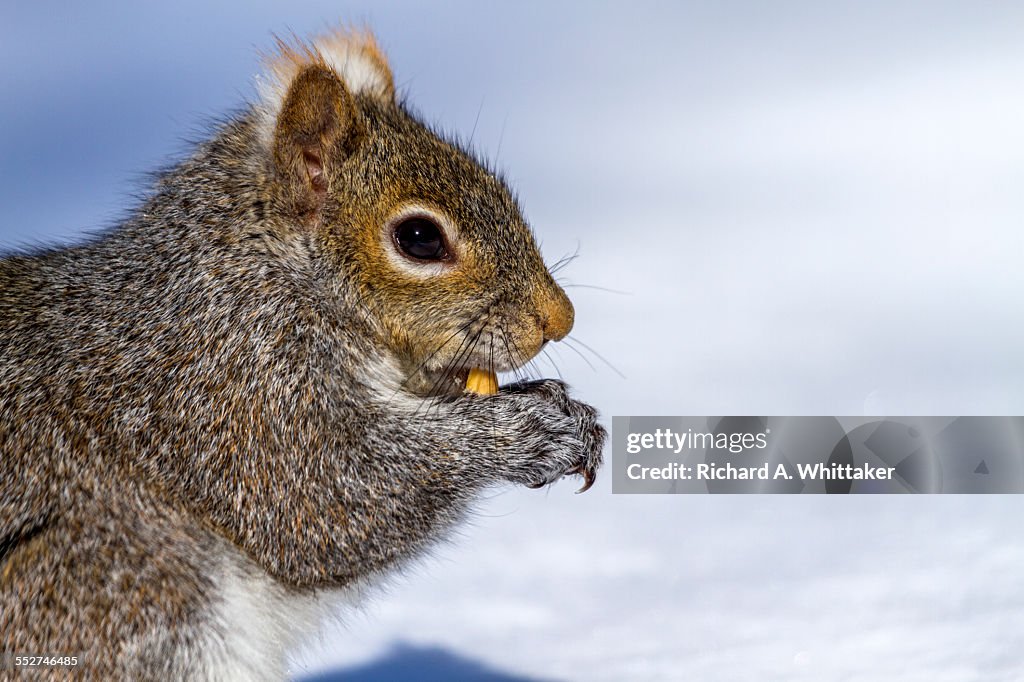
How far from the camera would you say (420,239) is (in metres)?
4.12

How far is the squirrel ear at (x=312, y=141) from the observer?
13.6 feet

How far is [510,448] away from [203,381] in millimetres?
1126

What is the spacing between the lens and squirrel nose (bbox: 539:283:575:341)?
13.9 feet

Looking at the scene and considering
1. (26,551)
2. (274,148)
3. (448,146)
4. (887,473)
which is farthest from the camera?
(887,473)

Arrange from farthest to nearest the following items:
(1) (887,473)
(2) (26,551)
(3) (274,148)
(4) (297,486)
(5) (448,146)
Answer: (1) (887,473) → (5) (448,146) → (3) (274,148) → (4) (297,486) → (2) (26,551)

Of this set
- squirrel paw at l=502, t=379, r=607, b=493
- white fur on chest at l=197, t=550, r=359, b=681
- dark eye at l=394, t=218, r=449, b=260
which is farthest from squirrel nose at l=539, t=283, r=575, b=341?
white fur on chest at l=197, t=550, r=359, b=681

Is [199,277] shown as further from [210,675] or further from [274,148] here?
[210,675]

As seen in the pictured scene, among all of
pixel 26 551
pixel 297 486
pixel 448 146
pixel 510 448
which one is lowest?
pixel 26 551

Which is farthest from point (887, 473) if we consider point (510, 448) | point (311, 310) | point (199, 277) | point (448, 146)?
point (199, 277)

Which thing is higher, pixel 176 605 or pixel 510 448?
pixel 510 448

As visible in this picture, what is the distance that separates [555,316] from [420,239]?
583 mm

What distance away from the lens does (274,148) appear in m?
4.21

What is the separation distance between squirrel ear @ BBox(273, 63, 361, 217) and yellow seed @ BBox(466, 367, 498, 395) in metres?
0.85

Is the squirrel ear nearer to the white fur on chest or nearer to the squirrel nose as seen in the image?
the squirrel nose
